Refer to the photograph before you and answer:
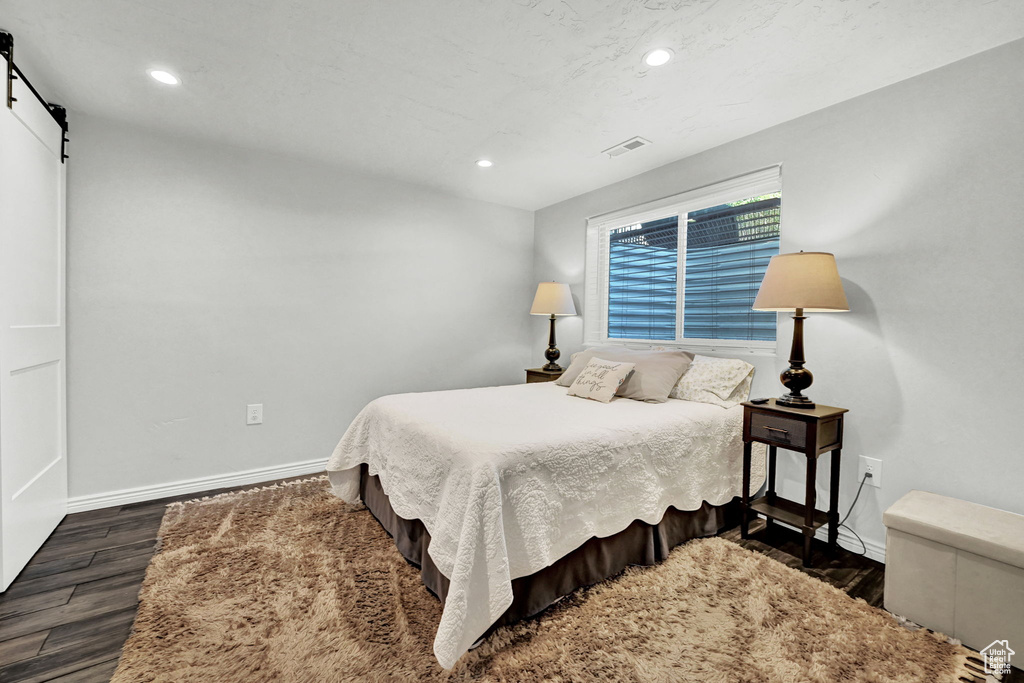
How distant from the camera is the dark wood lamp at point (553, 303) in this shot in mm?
3799

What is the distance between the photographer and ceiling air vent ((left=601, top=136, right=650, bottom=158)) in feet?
9.16

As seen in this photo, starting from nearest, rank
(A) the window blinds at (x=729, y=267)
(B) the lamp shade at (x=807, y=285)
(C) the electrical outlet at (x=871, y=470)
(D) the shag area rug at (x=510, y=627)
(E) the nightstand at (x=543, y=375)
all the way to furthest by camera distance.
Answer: (D) the shag area rug at (x=510, y=627)
(B) the lamp shade at (x=807, y=285)
(C) the electrical outlet at (x=871, y=470)
(A) the window blinds at (x=729, y=267)
(E) the nightstand at (x=543, y=375)

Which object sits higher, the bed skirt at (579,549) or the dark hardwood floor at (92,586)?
the bed skirt at (579,549)

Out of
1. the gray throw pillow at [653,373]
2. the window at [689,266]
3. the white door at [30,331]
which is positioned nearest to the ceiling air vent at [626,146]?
the window at [689,266]

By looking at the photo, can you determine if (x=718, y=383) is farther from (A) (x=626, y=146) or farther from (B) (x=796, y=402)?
(A) (x=626, y=146)

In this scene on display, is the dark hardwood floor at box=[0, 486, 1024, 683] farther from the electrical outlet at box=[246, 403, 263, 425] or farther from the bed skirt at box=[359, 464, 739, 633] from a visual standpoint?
the electrical outlet at box=[246, 403, 263, 425]

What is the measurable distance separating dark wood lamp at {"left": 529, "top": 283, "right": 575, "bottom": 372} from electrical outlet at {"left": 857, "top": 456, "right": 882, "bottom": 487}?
7.04 ft

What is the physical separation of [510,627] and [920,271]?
2.42m

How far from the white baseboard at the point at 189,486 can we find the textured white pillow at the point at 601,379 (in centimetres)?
208

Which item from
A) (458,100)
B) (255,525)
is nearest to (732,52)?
(458,100)

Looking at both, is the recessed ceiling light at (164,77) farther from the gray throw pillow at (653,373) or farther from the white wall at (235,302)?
the gray throw pillow at (653,373)

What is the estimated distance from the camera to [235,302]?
9.86 ft

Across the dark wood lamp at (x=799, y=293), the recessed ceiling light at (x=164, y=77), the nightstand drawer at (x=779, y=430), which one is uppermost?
the recessed ceiling light at (x=164, y=77)

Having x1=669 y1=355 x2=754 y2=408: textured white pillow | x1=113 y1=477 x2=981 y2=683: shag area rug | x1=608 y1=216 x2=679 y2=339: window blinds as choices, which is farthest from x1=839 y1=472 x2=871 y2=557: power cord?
x1=608 y1=216 x2=679 y2=339: window blinds
